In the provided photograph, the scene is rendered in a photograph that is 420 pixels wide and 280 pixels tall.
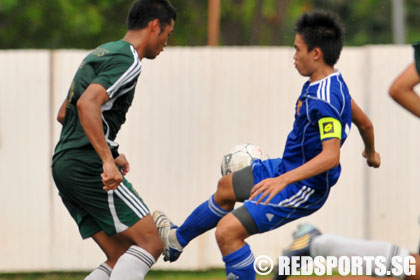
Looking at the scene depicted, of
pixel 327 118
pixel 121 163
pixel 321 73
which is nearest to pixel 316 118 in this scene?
pixel 327 118

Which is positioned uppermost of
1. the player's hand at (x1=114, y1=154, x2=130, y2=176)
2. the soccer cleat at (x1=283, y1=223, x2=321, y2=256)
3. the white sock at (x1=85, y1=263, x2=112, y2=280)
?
the player's hand at (x1=114, y1=154, x2=130, y2=176)

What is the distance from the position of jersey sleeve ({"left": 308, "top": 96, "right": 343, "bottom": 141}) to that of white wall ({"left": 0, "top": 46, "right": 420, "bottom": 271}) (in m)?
3.89

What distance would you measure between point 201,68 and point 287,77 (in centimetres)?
98

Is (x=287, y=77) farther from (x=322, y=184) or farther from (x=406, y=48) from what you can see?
(x=322, y=184)

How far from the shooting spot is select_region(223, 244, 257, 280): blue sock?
204 inches

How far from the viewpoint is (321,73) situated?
17.2ft

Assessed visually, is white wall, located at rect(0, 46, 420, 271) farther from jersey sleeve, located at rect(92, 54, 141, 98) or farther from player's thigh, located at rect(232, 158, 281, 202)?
jersey sleeve, located at rect(92, 54, 141, 98)

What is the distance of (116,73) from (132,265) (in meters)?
1.24

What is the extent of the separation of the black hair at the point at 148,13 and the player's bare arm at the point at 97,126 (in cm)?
66

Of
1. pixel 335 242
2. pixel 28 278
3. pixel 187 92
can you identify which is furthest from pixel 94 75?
pixel 28 278

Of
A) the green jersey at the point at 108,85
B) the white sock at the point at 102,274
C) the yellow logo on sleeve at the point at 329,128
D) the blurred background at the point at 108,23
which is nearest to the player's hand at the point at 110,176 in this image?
the green jersey at the point at 108,85

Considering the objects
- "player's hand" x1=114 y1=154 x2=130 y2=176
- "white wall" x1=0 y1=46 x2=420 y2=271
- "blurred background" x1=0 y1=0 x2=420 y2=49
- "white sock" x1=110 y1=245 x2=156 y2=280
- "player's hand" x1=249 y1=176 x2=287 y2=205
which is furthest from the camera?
"blurred background" x1=0 y1=0 x2=420 y2=49

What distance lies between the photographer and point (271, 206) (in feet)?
17.0

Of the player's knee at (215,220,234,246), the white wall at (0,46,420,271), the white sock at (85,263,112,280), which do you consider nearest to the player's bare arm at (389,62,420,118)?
the player's knee at (215,220,234,246)
